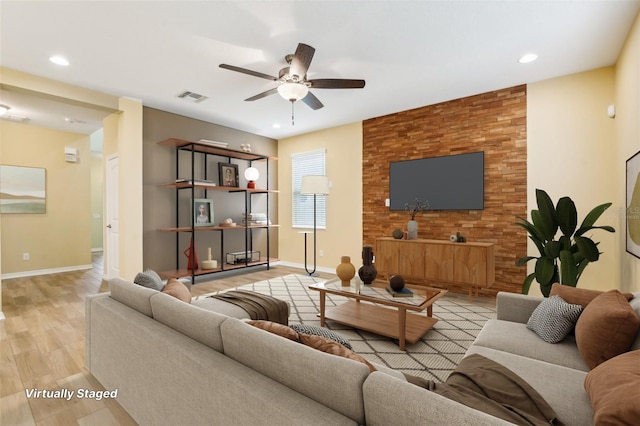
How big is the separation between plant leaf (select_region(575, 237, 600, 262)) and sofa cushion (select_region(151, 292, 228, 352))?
3126mm

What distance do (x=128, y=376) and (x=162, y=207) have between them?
3679 mm

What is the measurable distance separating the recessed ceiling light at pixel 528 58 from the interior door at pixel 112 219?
5640 millimetres

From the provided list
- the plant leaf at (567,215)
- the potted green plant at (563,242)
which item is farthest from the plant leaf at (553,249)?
the plant leaf at (567,215)

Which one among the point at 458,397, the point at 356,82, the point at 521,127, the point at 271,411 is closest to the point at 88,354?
the point at 271,411

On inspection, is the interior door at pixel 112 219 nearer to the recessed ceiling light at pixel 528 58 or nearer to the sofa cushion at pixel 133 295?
the sofa cushion at pixel 133 295

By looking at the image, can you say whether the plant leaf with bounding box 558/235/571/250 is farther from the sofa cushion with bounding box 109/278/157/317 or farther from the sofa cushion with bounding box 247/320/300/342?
the sofa cushion with bounding box 109/278/157/317

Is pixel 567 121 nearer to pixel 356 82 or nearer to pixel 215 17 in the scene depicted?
pixel 356 82

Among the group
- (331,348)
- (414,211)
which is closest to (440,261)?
(414,211)

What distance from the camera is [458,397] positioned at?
0.93 metres

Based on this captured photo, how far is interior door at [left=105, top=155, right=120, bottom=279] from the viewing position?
193 inches

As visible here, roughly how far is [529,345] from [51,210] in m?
7.47

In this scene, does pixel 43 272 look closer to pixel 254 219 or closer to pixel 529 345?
pixel 254 219

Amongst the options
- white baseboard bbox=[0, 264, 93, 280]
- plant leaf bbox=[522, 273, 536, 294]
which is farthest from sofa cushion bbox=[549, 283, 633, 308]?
white baseboard bbox=[0, 264, 93, 280]

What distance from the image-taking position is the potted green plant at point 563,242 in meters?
2.80
